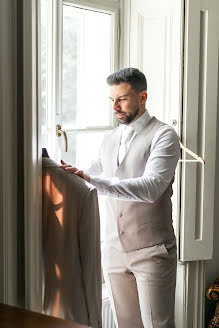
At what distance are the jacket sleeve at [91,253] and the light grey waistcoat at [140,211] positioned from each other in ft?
2.35

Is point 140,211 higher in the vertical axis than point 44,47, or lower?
lower

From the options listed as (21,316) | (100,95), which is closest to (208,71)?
(100,95)

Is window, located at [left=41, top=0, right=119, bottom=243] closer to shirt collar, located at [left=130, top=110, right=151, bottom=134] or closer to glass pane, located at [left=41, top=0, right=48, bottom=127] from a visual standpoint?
glass pane, located at [left=41, top=0, right=48, bottom=127]

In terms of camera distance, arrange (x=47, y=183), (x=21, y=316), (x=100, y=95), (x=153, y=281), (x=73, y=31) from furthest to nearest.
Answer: (x=100, y=95)
(x=73, y=31)
(x=153, y=281)
(x=47, y=183)
(x=21, y=316)

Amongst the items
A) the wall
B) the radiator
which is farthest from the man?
the wall

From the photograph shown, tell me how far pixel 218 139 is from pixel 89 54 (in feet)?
3.10

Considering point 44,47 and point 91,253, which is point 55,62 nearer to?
point 44,47

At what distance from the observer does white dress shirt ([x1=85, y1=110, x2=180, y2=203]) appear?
2.37m

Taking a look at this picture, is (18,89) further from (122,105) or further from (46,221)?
(122,105)

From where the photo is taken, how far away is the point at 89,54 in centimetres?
326

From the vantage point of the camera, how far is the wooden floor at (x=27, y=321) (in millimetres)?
1442

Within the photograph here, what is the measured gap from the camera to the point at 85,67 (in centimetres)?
323

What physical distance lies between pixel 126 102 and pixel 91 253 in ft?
3.17

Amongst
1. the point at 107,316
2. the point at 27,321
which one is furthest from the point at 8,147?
the point at 107,316
